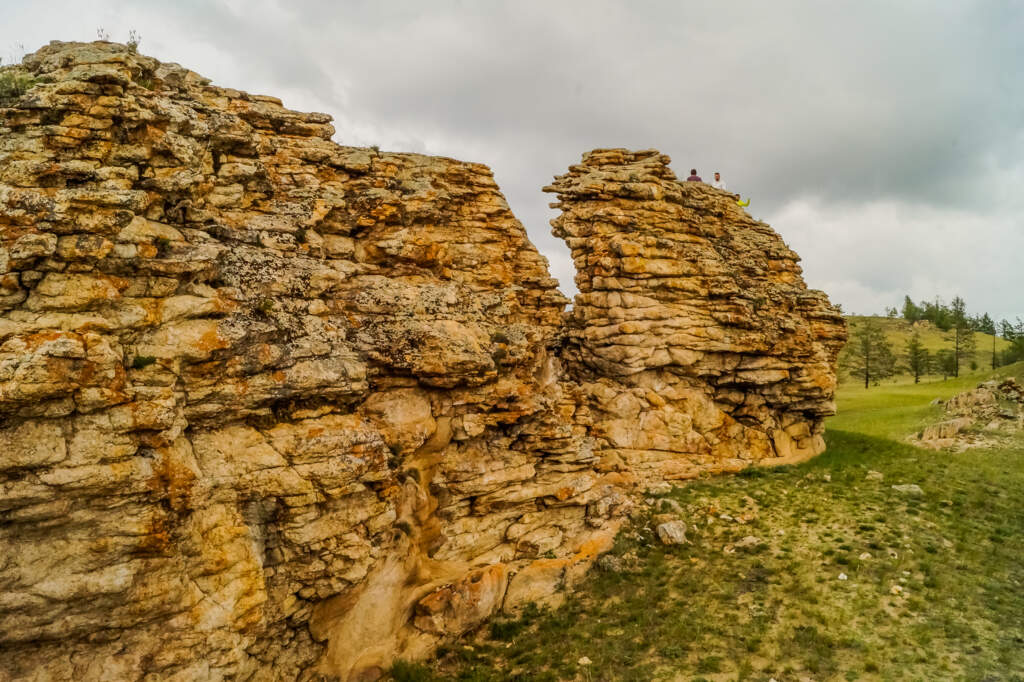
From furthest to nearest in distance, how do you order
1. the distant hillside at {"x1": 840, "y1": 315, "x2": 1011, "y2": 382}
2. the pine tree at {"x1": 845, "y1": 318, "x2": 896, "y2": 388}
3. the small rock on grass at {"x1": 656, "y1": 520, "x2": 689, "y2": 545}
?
the distant hillside at {"x1": 840, "y1": 315, "x2": 1011, "y2": 382}, the pine tree at {"x1": 845, "y1": 318, "x2": 896, "y2": 388}, the small rock on grass at {"x1": 656, "y1": 520, "x2": 689, "y2": 545}

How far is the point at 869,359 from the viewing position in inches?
2945

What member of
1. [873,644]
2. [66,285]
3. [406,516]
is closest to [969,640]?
[873,644]

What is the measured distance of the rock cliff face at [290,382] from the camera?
1211cm

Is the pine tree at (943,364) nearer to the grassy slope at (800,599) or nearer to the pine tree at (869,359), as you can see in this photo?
the pine tree at (869,359)

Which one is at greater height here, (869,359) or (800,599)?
(869,359)

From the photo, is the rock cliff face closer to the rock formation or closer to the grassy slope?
the grassy slope

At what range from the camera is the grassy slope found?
51.8 feet

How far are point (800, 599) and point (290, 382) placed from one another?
18070 mm

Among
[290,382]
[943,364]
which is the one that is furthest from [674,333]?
[943,364]

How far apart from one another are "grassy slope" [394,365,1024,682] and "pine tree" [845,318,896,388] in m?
53.9

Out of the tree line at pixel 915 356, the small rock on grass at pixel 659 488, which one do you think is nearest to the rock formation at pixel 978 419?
the small rock on grass at pixel 659 488

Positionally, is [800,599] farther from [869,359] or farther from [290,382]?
[869,359]

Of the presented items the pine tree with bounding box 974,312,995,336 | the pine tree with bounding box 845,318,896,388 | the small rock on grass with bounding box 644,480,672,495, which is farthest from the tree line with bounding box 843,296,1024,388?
the small rock on grass with bounding box 644,480,672,495

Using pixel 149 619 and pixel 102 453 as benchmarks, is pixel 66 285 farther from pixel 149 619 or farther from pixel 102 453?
pixel 149 619
